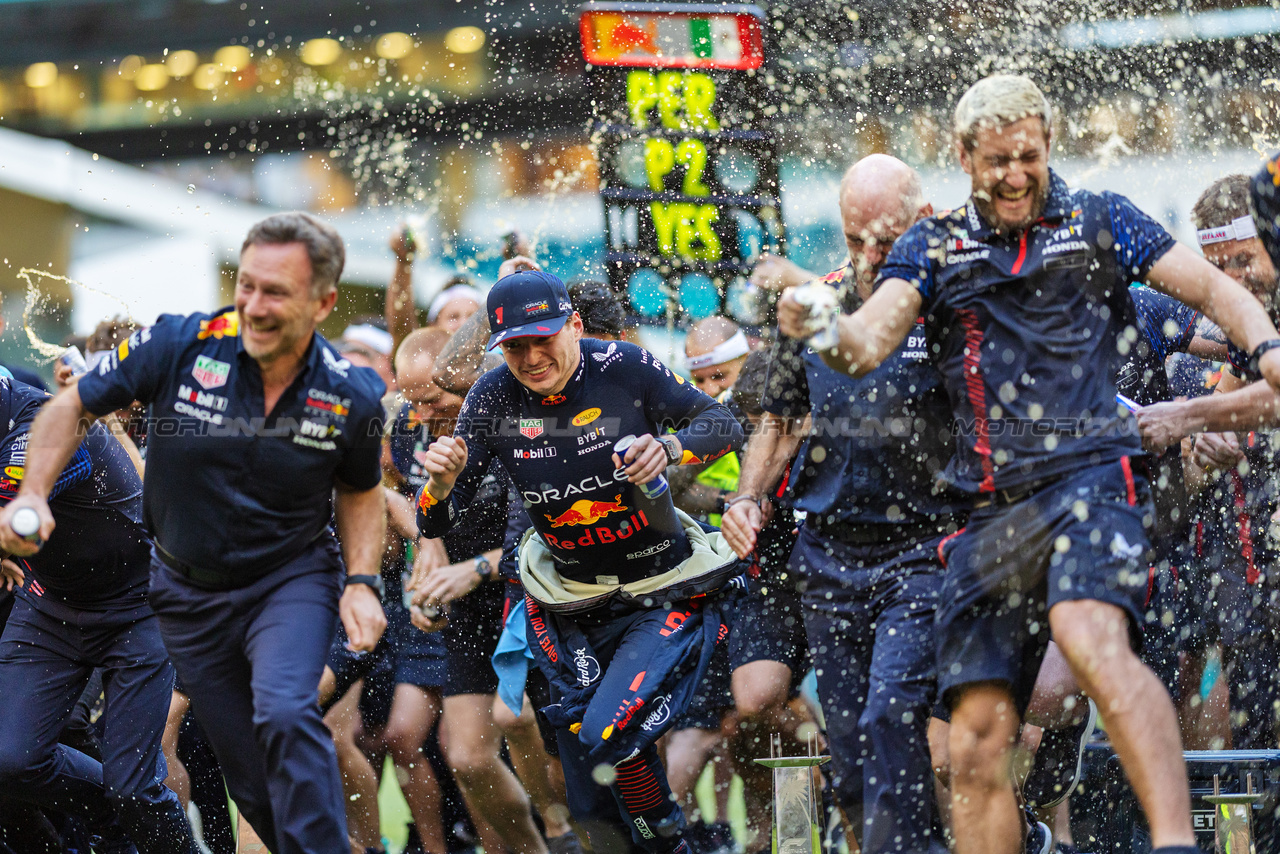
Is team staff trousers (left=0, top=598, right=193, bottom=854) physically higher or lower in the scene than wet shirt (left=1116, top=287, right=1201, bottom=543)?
lower

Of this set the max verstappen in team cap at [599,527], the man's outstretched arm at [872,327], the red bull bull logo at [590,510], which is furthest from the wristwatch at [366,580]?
the man's outstretched arm at [872,327]

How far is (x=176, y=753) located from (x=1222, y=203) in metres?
5.67

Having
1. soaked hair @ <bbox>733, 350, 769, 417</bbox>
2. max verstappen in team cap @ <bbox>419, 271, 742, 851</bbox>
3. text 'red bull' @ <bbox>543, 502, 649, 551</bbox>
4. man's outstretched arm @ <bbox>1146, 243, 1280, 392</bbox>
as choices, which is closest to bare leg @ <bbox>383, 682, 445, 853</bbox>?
max verstappen in team cap @ <bbox>419, 271, 742, 851</bbox>

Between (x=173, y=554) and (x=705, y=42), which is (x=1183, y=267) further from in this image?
(x=705, y=42)

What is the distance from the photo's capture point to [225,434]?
452 cm

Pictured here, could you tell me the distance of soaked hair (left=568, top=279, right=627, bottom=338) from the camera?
21.6ft

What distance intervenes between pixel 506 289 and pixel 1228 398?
2.61m

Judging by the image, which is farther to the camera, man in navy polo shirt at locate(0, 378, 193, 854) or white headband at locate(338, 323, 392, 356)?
white headband at locate(338, 323, 392, 356)

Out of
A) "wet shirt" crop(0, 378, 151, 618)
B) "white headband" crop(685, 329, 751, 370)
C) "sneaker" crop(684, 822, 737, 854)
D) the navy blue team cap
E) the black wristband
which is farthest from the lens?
"white headband" crop(685, 329, 751, 370)

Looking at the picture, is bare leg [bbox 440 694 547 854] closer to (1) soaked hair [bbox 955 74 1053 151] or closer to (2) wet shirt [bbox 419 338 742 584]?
(2) wet shirt [bbox 419 338 742 584]

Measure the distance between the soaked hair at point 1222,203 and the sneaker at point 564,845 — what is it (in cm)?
406

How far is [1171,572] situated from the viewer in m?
6.38

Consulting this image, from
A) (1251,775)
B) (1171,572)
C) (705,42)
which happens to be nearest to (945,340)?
(1251,775)

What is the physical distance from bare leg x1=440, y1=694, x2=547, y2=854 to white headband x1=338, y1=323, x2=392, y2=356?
2925mm
